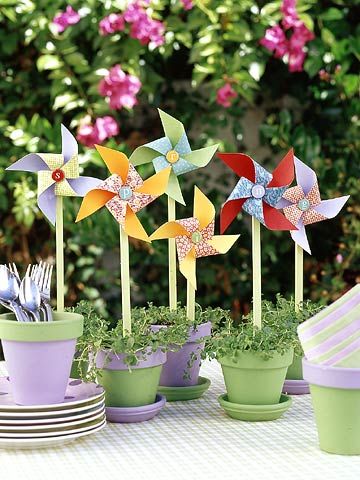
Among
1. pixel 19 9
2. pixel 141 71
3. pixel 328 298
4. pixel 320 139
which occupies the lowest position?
pixel 328 298

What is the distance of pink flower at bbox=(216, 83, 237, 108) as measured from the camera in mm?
3662

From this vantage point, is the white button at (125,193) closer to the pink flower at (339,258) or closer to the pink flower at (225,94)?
the pink flower at (225,94)

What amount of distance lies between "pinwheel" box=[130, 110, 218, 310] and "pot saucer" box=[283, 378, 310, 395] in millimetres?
313

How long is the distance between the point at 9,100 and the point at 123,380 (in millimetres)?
2193

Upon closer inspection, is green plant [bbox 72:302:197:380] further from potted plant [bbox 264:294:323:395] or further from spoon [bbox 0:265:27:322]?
potted plant [bbox 264:294:323:395]

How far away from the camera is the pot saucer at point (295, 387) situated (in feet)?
6.91

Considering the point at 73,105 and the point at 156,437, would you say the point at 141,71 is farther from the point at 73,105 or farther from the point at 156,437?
the point at 156,437

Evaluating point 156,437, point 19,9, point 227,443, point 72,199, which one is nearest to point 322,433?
point 227,443

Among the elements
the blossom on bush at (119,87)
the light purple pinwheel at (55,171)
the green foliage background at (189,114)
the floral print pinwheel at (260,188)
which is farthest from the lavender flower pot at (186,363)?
the blossom on bush at (119,87)

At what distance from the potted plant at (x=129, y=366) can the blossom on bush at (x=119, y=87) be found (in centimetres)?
181

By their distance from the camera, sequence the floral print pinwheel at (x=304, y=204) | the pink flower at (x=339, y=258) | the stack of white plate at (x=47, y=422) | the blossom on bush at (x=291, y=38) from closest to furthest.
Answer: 1. the stack of white plate at (x=47, y=422)
2. the floral print pinwheel at (x=304, y=204)
3. the blossom on bush at (x=291, y=38)
4. the pink flower at (x=339, y=258)

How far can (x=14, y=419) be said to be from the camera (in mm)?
1676

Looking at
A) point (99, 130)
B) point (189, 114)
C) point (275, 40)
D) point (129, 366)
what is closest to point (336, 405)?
point (129, 366)

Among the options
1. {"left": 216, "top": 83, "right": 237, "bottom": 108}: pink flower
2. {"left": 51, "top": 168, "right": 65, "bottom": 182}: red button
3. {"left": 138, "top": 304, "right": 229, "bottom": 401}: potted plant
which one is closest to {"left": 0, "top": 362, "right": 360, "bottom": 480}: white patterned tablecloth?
{"left": 138, "top": 304, "right": 229, "bottom": 401}: potted plant
